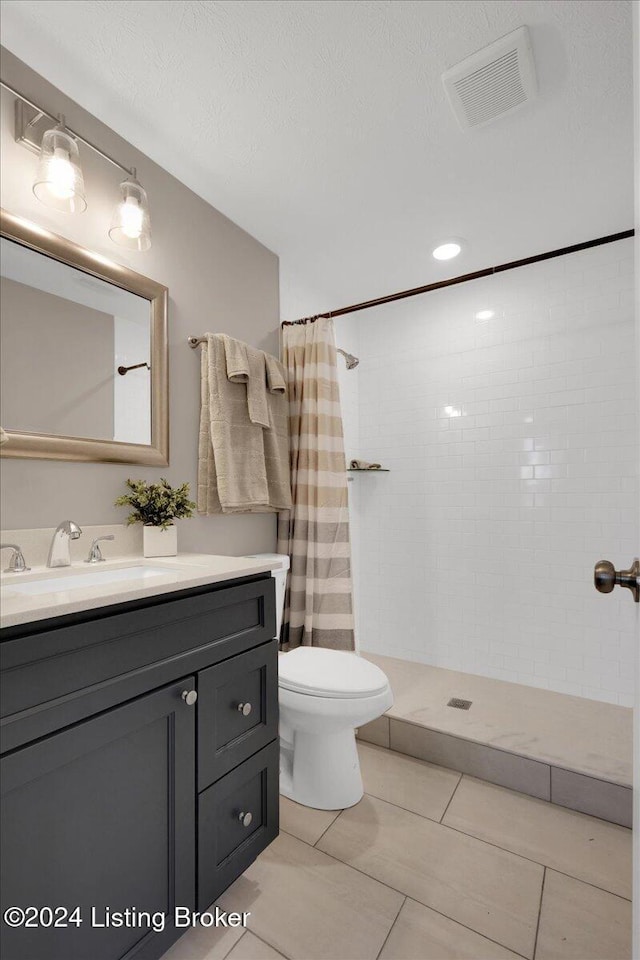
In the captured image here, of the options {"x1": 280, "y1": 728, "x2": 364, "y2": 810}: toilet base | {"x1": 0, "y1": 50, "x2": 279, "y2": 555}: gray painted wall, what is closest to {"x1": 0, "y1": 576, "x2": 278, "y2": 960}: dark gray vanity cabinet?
{"x1": 280, "y1": 728, "x2": 364, "y2": 810}: toilet base

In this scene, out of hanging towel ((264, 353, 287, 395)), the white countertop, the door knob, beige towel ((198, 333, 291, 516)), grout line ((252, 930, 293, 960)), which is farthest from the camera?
hanging towel ((264, 353, 287, 395))

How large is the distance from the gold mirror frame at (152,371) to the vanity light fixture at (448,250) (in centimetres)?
139

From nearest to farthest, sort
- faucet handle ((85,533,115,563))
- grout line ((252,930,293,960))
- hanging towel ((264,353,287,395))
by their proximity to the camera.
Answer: grout line ((252,930,293,960)) → faucet handle ((85,533,115,563)) → hanging towel ((264,353,287,395))

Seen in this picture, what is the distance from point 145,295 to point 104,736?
1388 millimetres

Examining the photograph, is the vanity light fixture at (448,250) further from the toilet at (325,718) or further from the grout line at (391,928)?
the grout line at (391,928)

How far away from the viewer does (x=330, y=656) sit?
1.75m

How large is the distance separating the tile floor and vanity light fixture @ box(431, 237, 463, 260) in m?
2.37

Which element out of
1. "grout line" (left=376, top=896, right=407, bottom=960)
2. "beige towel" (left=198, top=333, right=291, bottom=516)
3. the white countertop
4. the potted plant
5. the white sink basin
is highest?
"beige towel" (left=198, top=333, right=291, bottom=516)

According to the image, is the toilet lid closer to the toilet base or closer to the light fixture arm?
the toilet base

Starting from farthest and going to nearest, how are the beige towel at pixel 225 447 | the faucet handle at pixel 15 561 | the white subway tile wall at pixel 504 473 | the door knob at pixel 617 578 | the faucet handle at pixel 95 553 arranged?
the white subway tile wall at pixel 504 473 < the beige towel at pixel 225 447 < the faucet handle at pixel 95 553 < the faucet handle at pixel 15 561 < the door knob at pixel 617 578

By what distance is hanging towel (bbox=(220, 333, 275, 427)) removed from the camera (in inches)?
73.0

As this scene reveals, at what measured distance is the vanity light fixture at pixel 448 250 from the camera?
224 cm

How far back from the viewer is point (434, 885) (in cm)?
128

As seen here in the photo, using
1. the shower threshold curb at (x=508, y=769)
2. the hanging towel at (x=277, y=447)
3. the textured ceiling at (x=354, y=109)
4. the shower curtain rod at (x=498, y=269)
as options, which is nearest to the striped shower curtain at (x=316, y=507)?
the hanging towel at (x=277, y=447)
